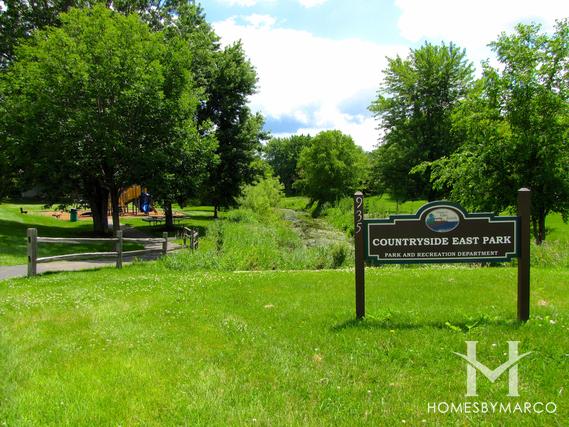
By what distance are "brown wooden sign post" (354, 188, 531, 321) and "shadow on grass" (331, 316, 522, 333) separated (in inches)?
11.6

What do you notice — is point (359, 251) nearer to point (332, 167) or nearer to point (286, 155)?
point (332, 167)

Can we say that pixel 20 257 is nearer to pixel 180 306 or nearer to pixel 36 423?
pixel 180 306

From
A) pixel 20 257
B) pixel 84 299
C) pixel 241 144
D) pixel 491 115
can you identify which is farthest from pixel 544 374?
pixel 241 144

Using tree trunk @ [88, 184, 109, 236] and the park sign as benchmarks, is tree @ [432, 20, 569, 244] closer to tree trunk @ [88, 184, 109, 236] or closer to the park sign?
the park sign

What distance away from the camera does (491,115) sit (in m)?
16.0

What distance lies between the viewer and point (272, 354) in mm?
4805

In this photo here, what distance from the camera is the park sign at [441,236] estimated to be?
590cm

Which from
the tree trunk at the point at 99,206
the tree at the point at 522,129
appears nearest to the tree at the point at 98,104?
the tree trunk at the point at 99,206

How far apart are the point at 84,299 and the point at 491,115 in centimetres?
1469

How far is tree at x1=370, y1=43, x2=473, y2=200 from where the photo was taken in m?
30.1

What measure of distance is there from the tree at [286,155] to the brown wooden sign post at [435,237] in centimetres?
10504

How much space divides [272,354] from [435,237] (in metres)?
2.75
